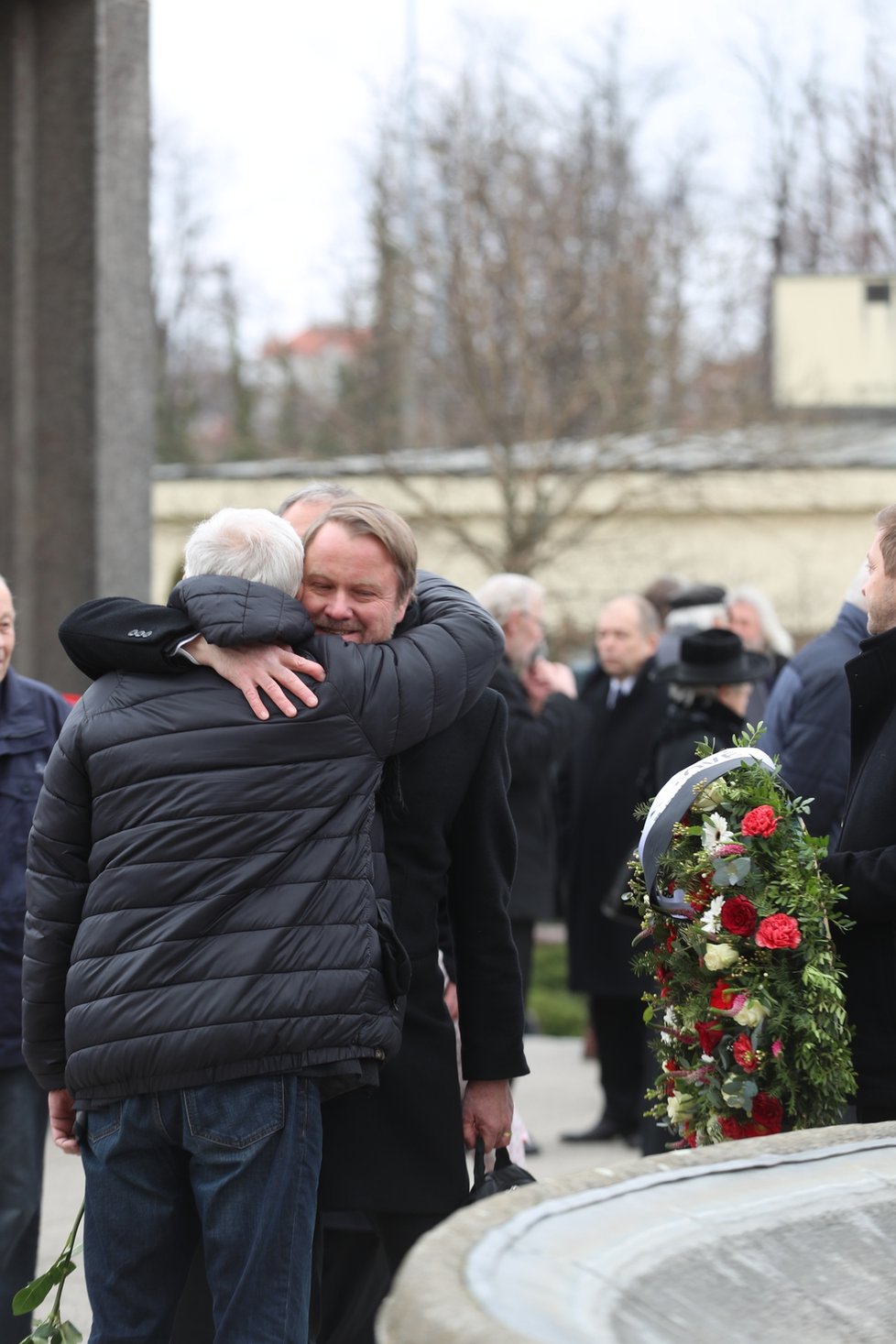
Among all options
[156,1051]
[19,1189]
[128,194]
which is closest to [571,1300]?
[156,1051]

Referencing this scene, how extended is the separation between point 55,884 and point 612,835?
13.8 feet

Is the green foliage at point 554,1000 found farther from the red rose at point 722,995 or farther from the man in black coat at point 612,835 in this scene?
the red rose at point 722,995

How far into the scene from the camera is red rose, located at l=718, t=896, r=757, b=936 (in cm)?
326

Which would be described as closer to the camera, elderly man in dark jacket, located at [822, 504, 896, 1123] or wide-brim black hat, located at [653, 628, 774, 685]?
elderly man in dark jacket, located at [822, 504, 896, 1123]

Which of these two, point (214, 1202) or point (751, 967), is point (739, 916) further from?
point (214, 1202)

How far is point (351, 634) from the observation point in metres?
3.17

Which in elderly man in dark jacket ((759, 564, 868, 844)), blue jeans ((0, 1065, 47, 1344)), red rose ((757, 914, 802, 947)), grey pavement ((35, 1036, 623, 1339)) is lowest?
grey pavement ((35, 1036, 623, 1339))

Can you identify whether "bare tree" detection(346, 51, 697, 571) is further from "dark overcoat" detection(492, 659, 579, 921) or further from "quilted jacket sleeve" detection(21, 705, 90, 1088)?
"quilted jacket sleeve" detection(21, 705, 90, 1088)

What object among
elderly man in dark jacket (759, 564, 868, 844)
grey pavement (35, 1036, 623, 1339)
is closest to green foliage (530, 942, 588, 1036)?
grey pavement (35, 1036, 623, 1339)

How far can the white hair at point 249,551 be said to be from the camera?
304 centimetres

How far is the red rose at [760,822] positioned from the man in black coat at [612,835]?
3279 mm

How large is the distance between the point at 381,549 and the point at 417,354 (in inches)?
578

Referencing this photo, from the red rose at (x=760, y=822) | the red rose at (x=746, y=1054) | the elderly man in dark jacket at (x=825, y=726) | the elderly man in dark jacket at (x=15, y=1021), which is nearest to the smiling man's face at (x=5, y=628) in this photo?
the elderly man in dark jacket at (x=15, y=1021)

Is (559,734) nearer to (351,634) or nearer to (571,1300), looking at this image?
(351,634)
